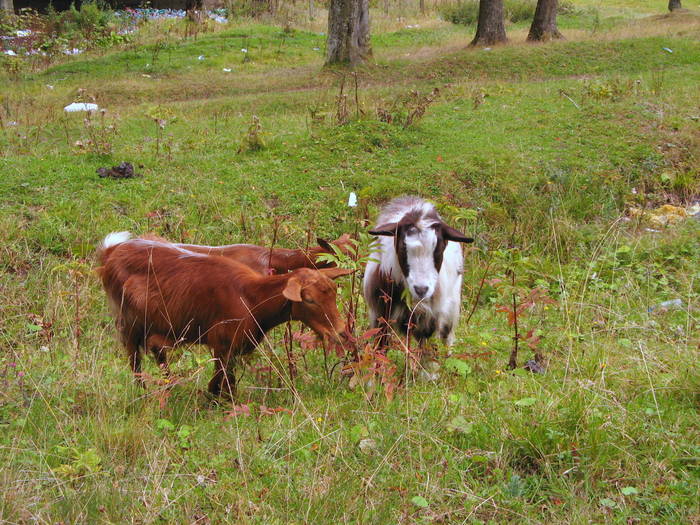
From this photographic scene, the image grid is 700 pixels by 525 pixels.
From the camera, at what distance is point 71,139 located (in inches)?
418

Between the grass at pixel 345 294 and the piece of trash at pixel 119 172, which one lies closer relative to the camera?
the grass at pixel 345 294

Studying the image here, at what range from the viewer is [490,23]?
58.2ft

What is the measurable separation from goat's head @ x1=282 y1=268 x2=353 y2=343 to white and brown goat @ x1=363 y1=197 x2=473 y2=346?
0.51 metres

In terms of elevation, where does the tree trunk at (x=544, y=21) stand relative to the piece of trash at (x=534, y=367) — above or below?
above

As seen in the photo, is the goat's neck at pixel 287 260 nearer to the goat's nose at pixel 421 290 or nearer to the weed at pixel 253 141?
the goat's nose at pixel 421 290

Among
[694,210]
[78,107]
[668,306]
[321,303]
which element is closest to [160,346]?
[321,303]

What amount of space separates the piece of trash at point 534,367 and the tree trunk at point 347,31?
495 inches

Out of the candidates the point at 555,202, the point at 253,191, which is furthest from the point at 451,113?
the point at 253,191

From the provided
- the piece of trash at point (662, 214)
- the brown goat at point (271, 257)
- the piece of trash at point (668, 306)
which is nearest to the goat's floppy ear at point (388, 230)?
the brown goat at point (271, 257)

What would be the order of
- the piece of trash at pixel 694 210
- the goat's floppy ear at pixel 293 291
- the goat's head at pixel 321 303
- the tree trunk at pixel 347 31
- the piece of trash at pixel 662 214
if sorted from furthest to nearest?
the tree trunk at pixel 347 31
the piece of trash at pixel 694 210
the piece of trash at pixel 662 214
the goat's head at pixel 321 303
the goat's floppy ear at pixel 293 291

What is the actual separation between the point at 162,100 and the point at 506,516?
13139 mm

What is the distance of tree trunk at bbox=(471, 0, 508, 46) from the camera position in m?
17.7

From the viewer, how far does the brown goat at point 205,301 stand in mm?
4211

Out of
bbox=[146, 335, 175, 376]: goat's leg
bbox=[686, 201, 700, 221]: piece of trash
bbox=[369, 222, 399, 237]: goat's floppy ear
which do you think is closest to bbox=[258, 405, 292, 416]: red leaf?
bbox=[146, 335, 175, 376]: goat's leg
